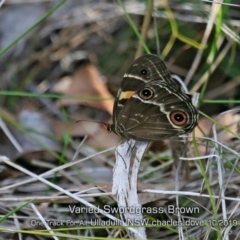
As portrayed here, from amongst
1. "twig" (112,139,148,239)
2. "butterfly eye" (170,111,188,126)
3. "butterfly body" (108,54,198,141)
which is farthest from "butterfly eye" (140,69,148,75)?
"twig" (112,139,148,239)

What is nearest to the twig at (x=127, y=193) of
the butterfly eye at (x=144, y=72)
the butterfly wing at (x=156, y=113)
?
the butterfly wing at (x=156, y=113)

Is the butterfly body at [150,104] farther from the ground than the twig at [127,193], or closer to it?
farther from the ground

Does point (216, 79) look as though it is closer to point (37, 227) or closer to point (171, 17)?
point (171, 17)

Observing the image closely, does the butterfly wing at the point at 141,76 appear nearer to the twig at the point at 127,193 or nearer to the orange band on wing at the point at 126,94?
the orange band on wing at the point at 126,94

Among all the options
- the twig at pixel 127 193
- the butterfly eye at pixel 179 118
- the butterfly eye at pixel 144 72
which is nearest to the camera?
the twig at pixel 127 193

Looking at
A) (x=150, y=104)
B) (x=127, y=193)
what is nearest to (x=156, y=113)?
(x=150, y=104)

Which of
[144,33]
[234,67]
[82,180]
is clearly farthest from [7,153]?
[234,67]

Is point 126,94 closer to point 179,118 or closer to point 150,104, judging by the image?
point 150,104
